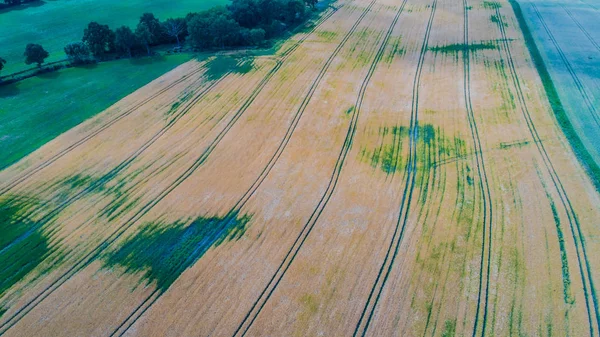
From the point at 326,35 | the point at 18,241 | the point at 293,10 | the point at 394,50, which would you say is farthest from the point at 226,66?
the point at 18,241

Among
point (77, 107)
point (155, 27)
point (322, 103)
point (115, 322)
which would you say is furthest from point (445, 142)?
point (155, 27)


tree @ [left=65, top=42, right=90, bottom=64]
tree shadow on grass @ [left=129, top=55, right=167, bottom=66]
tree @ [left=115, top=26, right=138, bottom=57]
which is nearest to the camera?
tree @ [left=65, top=42, right=90, bottom=64]

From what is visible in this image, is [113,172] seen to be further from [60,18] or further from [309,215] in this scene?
[60,18]

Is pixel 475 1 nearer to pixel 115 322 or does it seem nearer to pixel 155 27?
pixel 155 27

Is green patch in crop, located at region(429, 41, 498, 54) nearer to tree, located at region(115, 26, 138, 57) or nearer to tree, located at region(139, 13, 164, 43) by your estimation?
tree, located at region(139, 13, 164, 43)

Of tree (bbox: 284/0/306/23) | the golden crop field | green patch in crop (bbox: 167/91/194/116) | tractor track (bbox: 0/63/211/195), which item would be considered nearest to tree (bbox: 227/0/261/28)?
tree (bbox: 284/0/306/23)

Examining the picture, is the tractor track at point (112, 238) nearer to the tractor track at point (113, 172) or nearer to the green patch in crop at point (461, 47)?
the tractor track at point (113, 172)
